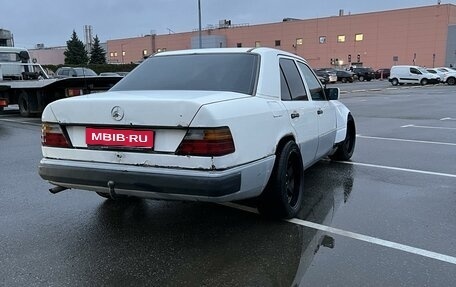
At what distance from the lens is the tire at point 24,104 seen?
571 inches

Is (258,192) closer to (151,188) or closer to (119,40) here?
(151,188)

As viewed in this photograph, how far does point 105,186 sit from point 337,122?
3596mm

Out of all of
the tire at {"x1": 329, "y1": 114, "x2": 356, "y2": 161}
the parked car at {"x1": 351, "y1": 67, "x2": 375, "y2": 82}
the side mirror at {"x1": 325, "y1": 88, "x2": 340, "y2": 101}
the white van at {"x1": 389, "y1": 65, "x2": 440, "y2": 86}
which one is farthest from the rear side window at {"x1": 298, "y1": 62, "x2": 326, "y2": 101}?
the parked car at {"x1": 351, "y1": 67, "x2": 375, "y2": 82}

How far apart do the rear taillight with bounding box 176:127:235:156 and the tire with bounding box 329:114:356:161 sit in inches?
154

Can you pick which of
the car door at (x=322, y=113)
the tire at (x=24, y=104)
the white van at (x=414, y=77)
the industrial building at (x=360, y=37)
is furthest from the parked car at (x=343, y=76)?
the car door at (x=322, y=113)

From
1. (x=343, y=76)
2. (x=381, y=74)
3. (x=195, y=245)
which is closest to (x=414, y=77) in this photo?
(x=343, y=76)

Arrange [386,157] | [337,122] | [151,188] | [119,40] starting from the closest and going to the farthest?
[151,188], [337,122], [386,157], [119,40]

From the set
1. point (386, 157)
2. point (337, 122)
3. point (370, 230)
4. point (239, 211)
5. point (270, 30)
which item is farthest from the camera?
point (270, 30)

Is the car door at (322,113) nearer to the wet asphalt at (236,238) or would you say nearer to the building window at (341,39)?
the wet asphalt at (236,238)

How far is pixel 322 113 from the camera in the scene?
216 inches

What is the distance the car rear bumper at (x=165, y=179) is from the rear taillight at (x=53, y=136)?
5.9 inches

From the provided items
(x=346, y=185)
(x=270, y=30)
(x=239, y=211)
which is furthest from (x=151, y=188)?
(x=270, y=30)

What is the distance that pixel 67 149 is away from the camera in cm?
391

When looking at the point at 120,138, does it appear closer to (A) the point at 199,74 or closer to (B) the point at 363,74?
(A) the point at 199,74
